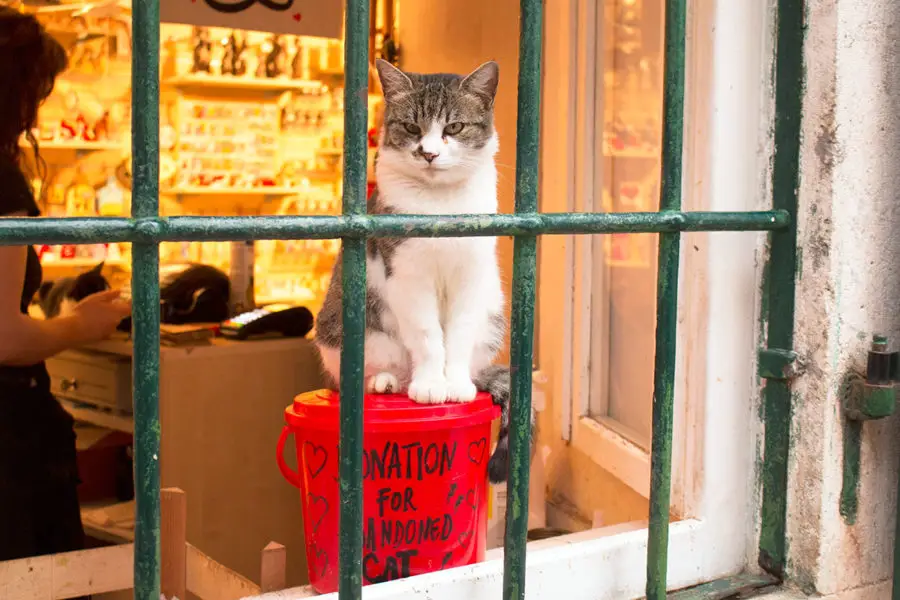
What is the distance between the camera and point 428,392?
1.36 m

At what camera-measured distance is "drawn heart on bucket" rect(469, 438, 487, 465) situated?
1320 mm

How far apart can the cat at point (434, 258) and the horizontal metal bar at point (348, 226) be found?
432 millimetres

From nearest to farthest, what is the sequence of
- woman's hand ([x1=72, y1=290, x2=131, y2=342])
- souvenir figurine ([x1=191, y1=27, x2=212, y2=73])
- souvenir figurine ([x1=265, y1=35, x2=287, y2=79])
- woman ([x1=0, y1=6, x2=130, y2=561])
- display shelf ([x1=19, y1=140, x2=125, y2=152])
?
1. woman ([x1=0, y1=6, x2=130, y2=561])
2. woman's hand ([x1=72, y1=290, x2=131, y2=342])
3. display shelf ([x1=19, y1=140, x2=125, y2=152])
4. souvenir figurine ([x1=191, y1=27, x2=212, y2=73])
5. souvenir figurine ([x1=265, y1=35, x2=287, y2=79])

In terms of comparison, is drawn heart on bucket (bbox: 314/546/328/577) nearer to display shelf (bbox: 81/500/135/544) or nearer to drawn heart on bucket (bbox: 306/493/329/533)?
drawn heart on bucket (bbox: 306/493/329/533)

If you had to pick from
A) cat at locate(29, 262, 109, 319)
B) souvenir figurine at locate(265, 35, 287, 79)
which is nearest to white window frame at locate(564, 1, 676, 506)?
cat at locate(29, 262, 109, 319)

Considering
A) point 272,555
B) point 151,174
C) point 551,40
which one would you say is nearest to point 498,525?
point 272,555

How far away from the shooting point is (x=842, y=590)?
1213 millimetres

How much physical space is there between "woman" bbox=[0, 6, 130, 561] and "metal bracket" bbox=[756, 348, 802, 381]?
1.65 metres

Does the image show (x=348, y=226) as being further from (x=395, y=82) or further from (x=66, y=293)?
(x=66, y=293)

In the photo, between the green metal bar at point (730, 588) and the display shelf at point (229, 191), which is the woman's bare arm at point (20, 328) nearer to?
the green metal bar at point (730, 588)

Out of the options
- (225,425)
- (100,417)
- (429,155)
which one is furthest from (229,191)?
(429,155)

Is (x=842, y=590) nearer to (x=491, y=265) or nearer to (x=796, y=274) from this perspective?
(x=796, y=274)

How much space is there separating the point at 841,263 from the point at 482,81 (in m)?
0.67

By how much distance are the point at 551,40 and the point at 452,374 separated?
3.53ft
